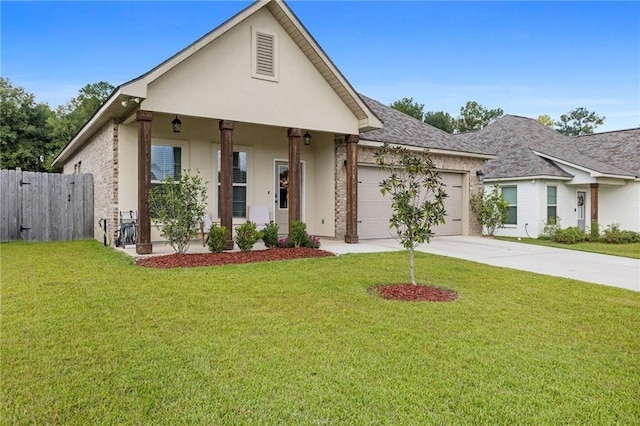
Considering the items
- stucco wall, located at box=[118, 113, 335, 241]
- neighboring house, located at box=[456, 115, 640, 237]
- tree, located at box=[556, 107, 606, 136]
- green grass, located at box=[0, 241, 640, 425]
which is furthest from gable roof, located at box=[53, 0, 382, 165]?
tree, located at box=[556, 107, 606, 136]

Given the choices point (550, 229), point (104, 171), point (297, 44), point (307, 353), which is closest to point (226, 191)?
point (104, 171)

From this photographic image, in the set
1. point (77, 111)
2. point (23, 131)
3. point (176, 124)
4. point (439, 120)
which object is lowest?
point (176, 124)

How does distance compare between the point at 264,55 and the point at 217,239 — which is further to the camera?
the point at 264,55

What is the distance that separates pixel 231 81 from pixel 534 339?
8.07m

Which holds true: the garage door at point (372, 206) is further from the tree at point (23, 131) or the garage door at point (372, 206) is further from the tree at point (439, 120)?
the tree at point (439, 120)

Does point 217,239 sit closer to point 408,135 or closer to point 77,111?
point 408,135

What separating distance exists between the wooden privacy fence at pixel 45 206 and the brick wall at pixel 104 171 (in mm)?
391

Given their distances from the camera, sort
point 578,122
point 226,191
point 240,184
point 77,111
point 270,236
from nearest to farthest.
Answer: point 226,191
point 270,236
point 240,184
point 77,111
point 578,122

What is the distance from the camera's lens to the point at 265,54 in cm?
997

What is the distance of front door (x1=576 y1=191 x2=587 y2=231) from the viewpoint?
1790 centimetres

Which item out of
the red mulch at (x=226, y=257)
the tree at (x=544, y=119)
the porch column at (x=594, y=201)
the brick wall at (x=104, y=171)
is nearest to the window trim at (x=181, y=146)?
the brick wall at (x=104, y=171)

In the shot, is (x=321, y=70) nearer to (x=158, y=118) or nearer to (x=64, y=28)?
(x=158, y=118)

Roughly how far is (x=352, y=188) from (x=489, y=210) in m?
6.28

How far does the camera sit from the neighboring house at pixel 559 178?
16.4 meters
